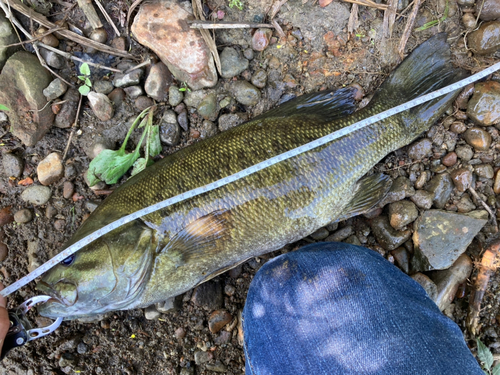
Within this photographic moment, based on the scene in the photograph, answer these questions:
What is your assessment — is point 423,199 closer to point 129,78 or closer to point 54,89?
point 129,78

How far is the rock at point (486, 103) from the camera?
8.29ft

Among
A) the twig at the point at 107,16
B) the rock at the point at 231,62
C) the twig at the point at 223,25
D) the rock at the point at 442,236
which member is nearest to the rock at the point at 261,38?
the twig at the point at 223,25

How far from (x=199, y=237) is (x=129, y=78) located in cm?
150

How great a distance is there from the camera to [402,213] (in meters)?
2.60


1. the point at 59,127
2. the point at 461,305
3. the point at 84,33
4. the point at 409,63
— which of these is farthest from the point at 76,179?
A: the point at 461,305

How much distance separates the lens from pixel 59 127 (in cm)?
277

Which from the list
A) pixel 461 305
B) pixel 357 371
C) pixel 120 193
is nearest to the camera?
pixel 357 371

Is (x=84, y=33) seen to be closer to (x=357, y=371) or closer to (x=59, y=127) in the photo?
(x=59, y=127)

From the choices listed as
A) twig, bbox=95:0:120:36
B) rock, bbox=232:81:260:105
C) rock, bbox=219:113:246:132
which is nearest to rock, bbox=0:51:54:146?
twig, bbox=95:0:120:36

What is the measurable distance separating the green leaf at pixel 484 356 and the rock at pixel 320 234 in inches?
58.2

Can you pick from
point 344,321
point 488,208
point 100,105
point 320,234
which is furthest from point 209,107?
point 488,208

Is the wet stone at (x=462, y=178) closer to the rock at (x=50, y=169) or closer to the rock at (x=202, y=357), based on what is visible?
the rock at (x=202, y=357)

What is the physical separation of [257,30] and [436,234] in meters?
2.21

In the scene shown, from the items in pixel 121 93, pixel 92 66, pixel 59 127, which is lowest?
pixel 59 127
